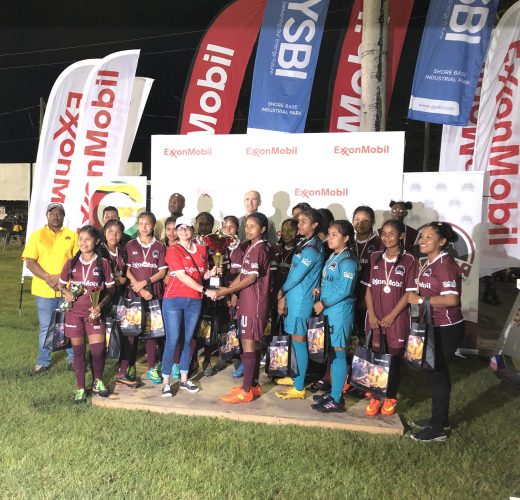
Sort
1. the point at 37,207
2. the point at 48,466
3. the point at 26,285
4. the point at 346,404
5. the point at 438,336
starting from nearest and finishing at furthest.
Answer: the point at 48,466 → the point at 438,336 → the point at 346,404 → the point at 37,207 → the point at 26,285

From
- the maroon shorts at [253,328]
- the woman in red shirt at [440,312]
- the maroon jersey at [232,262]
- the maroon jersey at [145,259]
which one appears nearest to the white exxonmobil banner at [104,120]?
the maroon jersey at [145,259]

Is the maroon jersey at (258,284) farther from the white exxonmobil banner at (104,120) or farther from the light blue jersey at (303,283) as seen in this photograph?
the white exxonmobil banner at (104,120)

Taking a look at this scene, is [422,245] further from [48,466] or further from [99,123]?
[99,123]

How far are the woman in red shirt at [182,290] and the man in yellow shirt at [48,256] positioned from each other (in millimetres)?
1619

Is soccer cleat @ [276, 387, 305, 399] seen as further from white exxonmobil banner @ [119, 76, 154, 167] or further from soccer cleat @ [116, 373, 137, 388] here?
white exxonmobil banner @ [119, 76, 154, 167]

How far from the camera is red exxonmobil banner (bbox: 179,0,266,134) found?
802 centimetres

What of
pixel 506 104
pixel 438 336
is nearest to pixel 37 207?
pixel 438 336

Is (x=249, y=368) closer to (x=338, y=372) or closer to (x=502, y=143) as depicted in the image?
(x=338, y=372)

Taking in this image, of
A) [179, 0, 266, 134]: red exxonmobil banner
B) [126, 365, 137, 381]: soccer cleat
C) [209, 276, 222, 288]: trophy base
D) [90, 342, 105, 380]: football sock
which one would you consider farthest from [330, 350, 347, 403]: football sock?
[179, 0, 266, 134]: red exxonmobil banner

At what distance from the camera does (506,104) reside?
6.39m

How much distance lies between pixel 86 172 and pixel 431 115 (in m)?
5.45

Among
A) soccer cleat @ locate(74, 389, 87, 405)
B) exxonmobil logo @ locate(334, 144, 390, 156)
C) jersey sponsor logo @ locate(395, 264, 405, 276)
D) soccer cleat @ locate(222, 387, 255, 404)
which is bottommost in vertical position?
soccer cleat @ locate(74, 389, 87, 405)

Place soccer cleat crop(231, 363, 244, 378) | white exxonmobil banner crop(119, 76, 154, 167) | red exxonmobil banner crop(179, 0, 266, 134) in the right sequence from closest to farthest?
soccer cleat crop(231, 363, 244, 378) < red exxonmobil banner crop(179, 0, 266, 134) < white exxonmobil banner crop(119, 76, 154, 167)

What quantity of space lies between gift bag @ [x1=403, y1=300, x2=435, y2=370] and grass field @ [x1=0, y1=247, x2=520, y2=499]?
65 cm
